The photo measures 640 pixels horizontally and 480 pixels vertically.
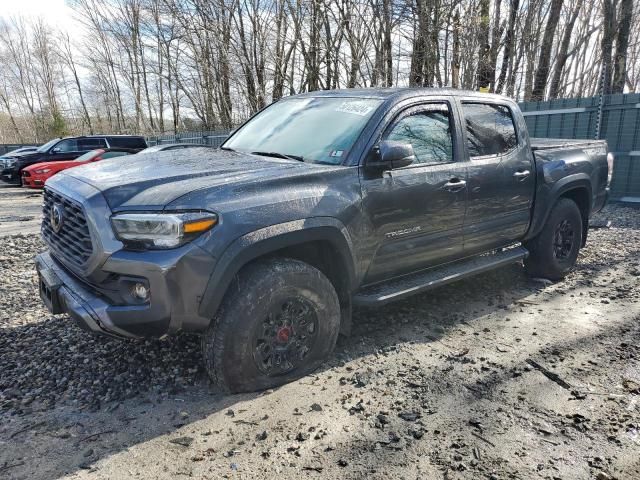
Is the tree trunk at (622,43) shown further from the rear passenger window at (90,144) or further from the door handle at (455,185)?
the rear passenger window at (90,144)

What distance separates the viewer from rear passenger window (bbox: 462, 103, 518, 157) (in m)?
4.14

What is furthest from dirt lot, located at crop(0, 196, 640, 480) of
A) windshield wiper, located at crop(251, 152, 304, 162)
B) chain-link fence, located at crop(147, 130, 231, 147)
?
chain-link fence, located at crop(147, 130, 231, 147)

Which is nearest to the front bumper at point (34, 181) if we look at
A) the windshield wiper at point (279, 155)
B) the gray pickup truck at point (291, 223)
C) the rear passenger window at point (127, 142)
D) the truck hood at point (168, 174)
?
the rear passenger window at point (127, 142)

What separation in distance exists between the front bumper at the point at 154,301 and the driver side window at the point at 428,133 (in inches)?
70.4

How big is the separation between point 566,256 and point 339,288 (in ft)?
10.4

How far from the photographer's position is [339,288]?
133 inches

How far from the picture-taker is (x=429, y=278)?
3.80 metres

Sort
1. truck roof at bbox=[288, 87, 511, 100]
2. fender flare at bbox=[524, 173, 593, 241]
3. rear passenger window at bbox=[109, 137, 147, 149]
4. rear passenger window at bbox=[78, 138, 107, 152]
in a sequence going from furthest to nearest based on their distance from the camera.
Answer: rear passenger window at bbox=[109, 137, 147, 149], rear passenger window at bbox=[78, 138, 107, 152], fender flare at bbox=[524, 173, 593, 241], truck roof at bbox=[288, 87, 511, 100]

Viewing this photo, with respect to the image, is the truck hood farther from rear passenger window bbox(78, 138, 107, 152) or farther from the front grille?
rear passenger window bbox(78, 138, 107, 152)

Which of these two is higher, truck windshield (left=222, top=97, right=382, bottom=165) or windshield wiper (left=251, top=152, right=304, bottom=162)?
truck windshield (left=222, top=97, right=382, bottom=165)

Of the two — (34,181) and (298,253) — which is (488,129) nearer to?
(298,253)

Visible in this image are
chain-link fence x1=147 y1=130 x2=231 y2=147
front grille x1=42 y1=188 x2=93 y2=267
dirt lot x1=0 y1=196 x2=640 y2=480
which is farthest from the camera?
chain-link fence x1=147 y1=130 x2=231 y2=147

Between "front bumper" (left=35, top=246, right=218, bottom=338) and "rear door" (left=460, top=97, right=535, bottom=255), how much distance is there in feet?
7.90

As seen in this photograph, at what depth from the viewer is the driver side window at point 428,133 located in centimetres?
363
